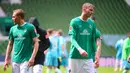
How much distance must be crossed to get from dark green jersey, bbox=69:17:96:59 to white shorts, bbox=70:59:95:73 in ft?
0.28

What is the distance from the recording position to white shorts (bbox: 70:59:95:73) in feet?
31.4

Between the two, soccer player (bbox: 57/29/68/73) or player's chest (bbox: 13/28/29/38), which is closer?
player's chest (bbox: 13/28/29/38)

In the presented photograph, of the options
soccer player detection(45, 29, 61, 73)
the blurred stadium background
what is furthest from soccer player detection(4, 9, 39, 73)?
the blurred stadium background

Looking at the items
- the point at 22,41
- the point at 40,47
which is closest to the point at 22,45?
the point at 22,41

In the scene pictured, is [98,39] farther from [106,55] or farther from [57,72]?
[106,55]

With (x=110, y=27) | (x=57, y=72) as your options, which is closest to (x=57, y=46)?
(x=57, y=72)

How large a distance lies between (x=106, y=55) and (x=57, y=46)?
15.4 metres

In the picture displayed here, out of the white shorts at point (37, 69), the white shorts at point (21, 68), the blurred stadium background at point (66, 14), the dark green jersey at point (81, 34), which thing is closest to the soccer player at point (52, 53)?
the white shorts at point (37, 69)

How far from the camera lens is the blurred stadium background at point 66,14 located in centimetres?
3719

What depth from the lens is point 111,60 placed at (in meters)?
34.8

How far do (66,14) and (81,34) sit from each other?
2859 cm

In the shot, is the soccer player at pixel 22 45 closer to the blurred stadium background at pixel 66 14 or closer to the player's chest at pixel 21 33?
the player's chest at pixel 21 33

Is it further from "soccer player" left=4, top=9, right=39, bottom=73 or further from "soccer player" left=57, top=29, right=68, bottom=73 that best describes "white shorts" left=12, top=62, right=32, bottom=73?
"soccer player" left=57, top=29, right=68, bottom=73

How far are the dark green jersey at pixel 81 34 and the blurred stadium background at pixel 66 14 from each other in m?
26.9
